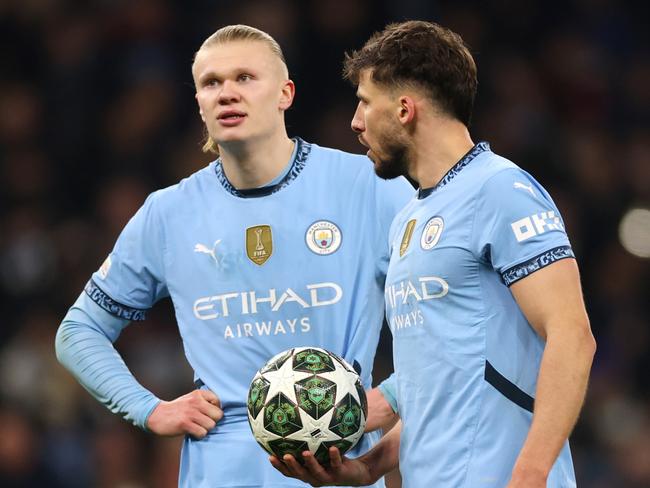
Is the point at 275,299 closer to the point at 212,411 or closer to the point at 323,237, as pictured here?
the point at 323,237

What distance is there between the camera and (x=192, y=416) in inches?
185

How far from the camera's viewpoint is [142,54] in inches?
433

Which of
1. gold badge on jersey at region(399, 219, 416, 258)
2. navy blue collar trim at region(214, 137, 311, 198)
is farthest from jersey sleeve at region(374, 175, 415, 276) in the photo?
gold badge on jersey at region(399, 219, 416, 258)

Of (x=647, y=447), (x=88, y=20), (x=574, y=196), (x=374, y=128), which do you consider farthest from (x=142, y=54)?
(x=374, y=128)

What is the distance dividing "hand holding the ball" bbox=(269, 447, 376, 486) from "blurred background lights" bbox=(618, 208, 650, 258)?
656 centimetres

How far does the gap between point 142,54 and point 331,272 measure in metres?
6.68

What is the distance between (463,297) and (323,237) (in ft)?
3.69

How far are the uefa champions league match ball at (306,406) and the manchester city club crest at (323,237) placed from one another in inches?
28.8

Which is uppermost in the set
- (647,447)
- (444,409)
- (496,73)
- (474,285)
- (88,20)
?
(88,20)

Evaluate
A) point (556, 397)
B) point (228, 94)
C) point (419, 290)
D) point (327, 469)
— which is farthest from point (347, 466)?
point (228, 94)

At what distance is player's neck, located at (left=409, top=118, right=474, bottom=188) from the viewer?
3.99 meters

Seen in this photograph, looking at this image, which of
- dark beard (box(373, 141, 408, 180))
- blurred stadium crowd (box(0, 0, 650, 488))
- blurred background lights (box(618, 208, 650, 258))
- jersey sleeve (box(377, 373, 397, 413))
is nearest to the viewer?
dark beard (box(373, 141, 408, 180))

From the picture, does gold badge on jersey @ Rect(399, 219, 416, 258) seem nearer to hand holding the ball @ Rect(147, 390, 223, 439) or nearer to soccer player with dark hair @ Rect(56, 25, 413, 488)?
soccer player with dark hair @ Rect(56, 25, 413, 488)

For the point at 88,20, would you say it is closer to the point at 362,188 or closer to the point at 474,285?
the point at 362,188
